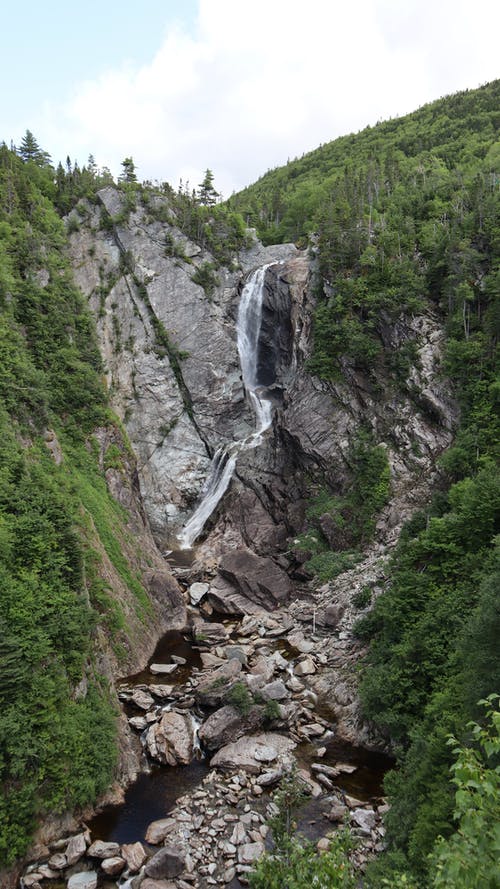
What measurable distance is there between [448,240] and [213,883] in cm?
3675

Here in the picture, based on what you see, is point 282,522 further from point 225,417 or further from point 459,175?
point 459,175

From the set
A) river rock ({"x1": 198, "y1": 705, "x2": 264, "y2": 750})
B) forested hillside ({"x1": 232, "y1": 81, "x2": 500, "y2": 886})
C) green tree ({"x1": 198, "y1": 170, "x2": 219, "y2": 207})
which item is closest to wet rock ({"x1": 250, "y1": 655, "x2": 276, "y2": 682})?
river rock ({"x1": 198, "y1": 705, "x2": 264, "y2": 750})

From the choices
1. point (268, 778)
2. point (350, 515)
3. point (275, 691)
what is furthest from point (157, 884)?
point (350, 515)

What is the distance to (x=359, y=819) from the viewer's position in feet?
49.8

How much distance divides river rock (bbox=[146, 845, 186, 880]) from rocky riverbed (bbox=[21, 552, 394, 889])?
3cm

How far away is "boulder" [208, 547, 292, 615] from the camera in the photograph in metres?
30.0

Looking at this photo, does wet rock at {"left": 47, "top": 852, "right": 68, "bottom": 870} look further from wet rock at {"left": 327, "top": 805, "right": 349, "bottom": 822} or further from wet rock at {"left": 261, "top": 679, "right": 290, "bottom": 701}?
wet rock at {"left": 261, "top": 679, "right": 290, "bottom": 701}

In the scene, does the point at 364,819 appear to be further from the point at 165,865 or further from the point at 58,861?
the point at 58,861

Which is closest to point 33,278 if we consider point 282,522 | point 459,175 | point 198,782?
point 282,522

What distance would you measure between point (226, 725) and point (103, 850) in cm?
591

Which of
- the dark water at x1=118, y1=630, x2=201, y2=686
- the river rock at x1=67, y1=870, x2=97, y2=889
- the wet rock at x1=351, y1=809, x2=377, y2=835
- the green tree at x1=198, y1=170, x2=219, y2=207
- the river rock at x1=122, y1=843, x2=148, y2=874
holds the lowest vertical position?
the wet rock at x1=351, y1=809, x2=377, y2=835

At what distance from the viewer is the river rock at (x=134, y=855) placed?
1370cm

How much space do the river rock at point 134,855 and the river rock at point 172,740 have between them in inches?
143

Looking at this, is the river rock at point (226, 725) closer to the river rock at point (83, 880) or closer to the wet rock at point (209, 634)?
the river rock at point (83, 880)
